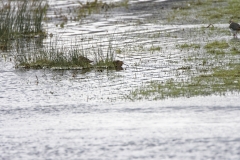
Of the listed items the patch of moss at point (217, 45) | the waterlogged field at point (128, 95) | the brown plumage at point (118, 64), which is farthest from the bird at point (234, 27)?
the brown plumage at point (118, 64)

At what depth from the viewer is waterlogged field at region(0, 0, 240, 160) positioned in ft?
39.9

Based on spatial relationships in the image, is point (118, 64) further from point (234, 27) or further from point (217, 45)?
point (234, 27)

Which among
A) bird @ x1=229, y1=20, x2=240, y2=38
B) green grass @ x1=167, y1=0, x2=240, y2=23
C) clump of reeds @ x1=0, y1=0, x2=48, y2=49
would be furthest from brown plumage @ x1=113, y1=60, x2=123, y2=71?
green grass @ x1=167, y1=0, x2=240, y2=23

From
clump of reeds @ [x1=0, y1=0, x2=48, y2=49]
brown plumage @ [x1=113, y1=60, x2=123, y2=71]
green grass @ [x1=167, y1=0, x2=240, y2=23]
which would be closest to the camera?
brown plumage @ [x1=113, y1=60, x2=123, y2=71]

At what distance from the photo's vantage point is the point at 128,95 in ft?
51.8

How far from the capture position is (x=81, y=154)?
38.8 ft

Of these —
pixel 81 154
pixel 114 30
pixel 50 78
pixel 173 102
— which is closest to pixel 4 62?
pixel 50 78

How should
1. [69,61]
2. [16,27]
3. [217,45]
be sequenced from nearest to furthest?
[69,61], [217,45], [16,27]

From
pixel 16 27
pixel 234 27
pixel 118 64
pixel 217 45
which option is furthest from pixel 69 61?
pixel 16 27

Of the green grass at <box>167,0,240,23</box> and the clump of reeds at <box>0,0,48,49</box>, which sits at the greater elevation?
the green grass at <box>167,0,240,23</box>

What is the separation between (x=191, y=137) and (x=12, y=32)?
14.5 metres

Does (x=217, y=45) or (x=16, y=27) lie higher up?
(x=16, y=27)

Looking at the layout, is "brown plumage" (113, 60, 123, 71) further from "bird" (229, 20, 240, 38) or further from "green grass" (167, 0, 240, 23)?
"green grass" (167, 0, 240, 23)

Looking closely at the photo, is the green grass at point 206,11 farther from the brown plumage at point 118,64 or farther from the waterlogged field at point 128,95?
the brown plumage at point 118,64
